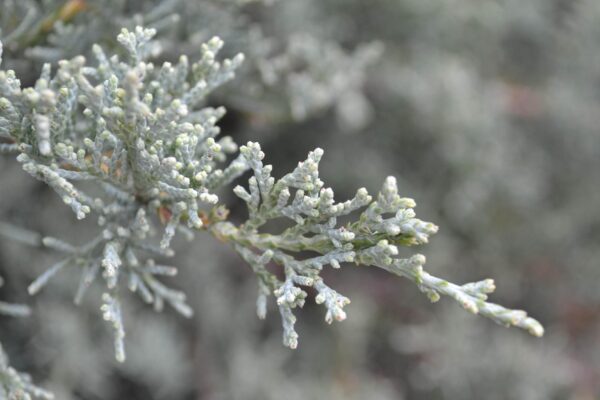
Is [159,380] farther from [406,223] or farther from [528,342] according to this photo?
[528,342]

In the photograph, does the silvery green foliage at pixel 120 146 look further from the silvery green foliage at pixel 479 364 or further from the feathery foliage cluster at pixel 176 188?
the silvery green foliage at pixel 479 364

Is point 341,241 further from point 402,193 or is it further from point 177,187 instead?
point 402,193

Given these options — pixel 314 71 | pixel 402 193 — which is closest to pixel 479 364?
pixel 402 193

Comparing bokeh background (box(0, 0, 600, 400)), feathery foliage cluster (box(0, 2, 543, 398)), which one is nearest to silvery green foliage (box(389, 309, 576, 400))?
bokeh background (box(0, 0, 600, 400))

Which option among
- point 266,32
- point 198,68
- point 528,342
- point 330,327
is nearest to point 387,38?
point 266,32

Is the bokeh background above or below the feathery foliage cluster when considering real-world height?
above

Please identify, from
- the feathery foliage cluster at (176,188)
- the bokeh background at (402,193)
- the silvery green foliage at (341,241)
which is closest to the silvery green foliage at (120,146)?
the feathery foliage cluster at (176,188)

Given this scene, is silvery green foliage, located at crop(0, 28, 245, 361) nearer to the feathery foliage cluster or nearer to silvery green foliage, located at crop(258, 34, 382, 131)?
the feathery foliage cluster

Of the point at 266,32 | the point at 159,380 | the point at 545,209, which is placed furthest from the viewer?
the point at 545,209
